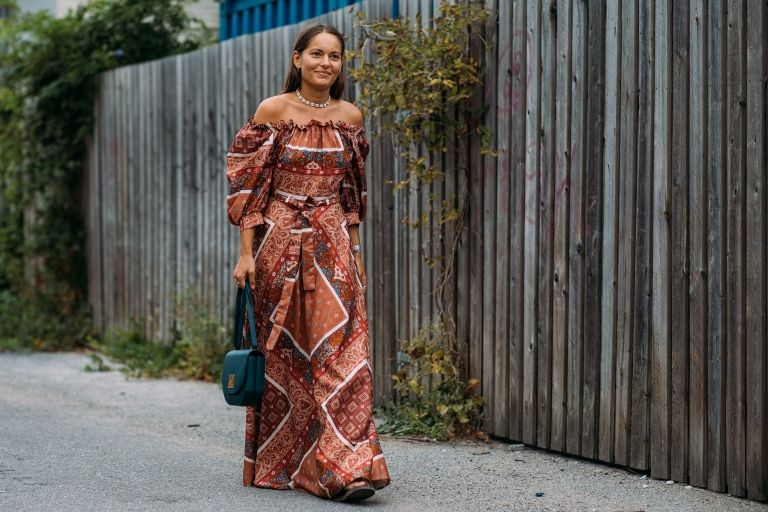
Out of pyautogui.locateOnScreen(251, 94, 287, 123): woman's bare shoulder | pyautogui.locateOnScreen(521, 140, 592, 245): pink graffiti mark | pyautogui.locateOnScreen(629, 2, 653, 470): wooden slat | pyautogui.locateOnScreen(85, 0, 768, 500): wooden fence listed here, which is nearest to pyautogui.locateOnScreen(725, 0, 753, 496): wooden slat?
pyautogui.locateOnScreen(85, 0, 768, 500): wooden fence

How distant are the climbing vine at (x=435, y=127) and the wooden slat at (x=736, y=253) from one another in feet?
5.26

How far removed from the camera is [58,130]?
11578 mm

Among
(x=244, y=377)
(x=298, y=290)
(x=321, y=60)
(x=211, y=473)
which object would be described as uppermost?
(x=321, y=60)

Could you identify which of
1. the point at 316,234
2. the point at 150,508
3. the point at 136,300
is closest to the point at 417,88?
the point at 316,234

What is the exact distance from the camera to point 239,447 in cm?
659

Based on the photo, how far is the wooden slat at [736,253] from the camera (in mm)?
5164

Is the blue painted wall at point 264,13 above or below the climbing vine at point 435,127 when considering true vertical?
above

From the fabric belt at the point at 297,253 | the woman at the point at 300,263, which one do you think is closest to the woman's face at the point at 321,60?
the woman at the point at 300,263

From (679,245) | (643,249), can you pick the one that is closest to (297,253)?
(643,249)

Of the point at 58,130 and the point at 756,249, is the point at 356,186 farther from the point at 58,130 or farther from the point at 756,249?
the point at 58,130

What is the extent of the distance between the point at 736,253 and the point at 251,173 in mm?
2078

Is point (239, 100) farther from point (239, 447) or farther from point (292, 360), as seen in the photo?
point (292, 360)

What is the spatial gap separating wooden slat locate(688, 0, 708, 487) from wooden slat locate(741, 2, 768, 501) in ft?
0.75

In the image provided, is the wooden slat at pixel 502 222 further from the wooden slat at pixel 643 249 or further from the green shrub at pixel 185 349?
the green shrub at pixel 185 349
